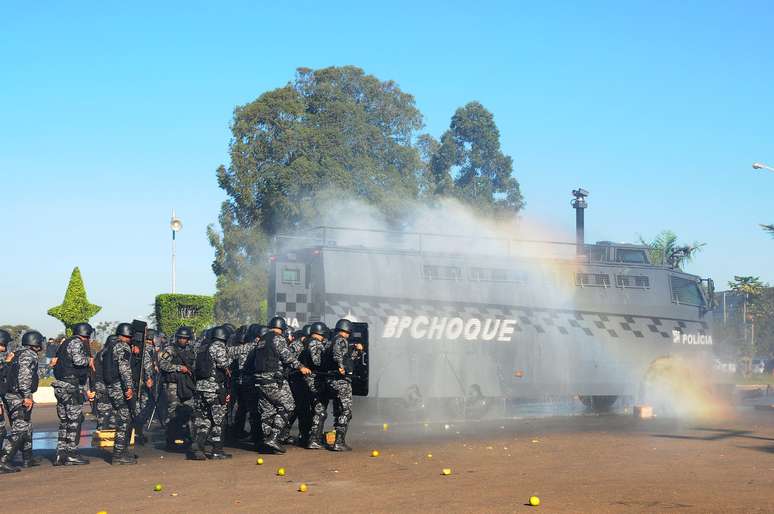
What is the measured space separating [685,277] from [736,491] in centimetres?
1289

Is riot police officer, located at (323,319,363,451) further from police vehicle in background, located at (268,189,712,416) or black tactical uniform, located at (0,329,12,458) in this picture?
black tactical uniform, located at (0,329,12,458)

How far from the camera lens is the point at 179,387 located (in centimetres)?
1403

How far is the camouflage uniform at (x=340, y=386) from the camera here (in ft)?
47.1

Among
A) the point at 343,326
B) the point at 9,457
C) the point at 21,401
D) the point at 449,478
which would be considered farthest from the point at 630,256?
the point at 9,457

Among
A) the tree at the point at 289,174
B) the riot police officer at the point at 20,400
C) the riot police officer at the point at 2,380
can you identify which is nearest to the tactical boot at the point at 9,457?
the riot police officer at the point at 20,400

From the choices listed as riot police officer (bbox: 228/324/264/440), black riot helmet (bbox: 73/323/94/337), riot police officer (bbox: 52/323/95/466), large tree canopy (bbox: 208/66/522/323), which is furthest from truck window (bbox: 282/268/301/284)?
large tree canopy (bbox: 208/66/522/323)

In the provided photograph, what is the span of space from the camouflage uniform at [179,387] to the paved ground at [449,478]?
0.47 metres

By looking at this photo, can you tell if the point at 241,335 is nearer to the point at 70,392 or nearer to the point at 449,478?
the point at 70,392

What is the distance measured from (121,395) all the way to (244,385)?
2515 mm

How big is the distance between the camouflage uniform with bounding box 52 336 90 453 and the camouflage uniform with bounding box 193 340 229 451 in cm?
172

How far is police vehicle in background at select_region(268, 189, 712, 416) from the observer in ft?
63.4

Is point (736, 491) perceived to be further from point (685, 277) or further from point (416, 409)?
point (685, 277)

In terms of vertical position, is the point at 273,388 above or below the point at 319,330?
below

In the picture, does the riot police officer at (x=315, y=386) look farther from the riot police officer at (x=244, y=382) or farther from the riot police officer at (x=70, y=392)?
the riot police officer at (x=70, y=392)
